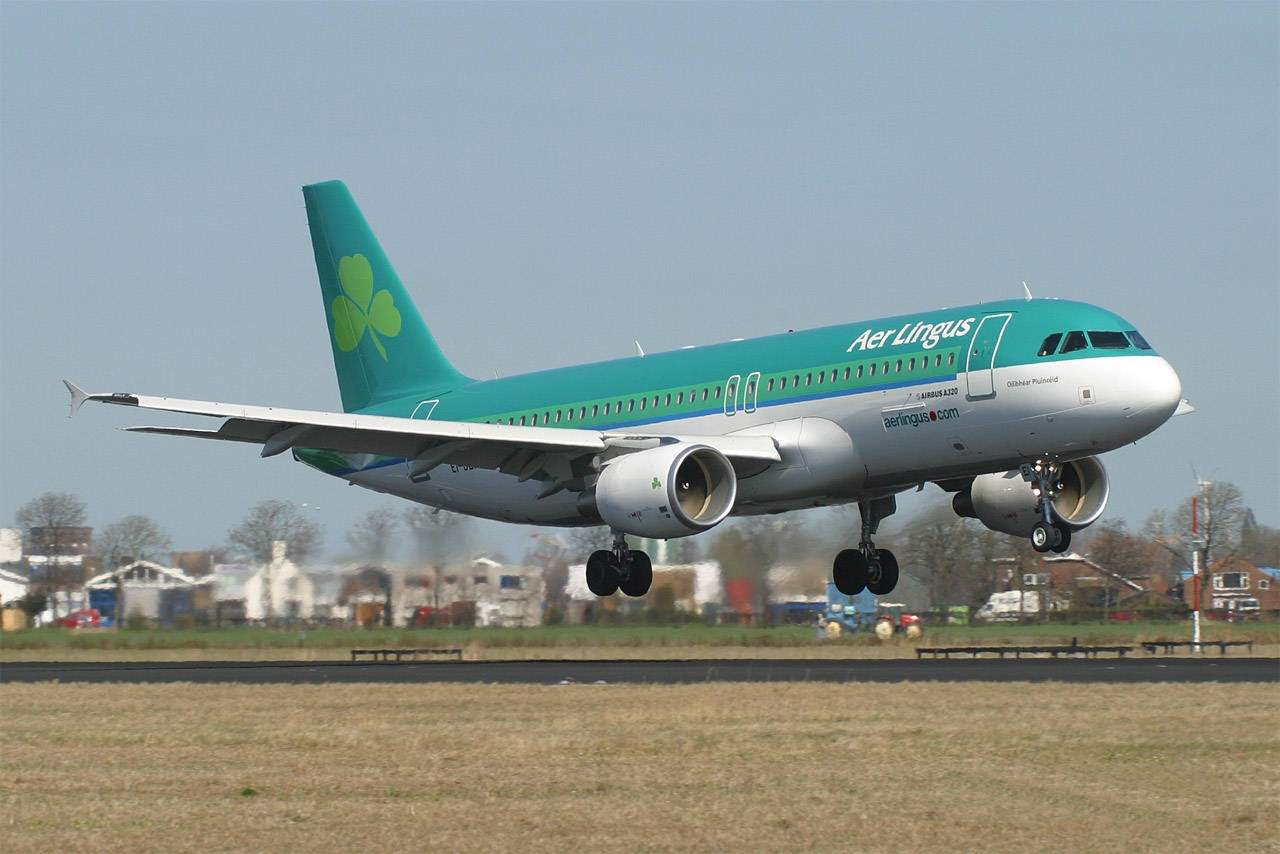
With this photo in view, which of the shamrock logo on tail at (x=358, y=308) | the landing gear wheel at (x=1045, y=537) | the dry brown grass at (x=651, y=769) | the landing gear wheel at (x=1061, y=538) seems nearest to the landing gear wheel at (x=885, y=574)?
the dry brown grass at (x=651, y=769)

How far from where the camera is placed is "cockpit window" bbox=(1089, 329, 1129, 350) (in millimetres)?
31484

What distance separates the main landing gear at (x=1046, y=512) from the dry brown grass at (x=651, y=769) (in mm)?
3024

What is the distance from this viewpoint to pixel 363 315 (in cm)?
4759

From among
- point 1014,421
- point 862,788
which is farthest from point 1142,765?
point 1014,421

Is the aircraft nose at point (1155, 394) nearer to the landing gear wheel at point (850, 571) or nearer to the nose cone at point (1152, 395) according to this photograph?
the nose cone at point (1152, 395)

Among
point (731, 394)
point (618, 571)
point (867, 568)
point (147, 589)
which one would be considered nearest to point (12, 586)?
point (147, 589)

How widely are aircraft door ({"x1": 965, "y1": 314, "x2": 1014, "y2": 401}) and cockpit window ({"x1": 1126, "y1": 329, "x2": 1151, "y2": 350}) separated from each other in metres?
2.15

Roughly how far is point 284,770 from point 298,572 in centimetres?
3151

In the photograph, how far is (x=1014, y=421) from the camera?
31781mm

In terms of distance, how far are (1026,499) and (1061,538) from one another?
9.66 feet

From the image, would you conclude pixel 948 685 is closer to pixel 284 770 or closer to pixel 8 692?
pixel 284 770

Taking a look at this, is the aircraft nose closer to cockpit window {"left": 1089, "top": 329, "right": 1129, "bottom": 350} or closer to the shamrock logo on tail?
cockpit window {"left": 1089, "top": 329, "right": 1129, "bottom": 350}

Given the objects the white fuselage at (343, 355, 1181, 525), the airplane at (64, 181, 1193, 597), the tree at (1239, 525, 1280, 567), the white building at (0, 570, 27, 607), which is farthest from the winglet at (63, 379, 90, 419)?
the tree at (1239, 525, 1280, 567)

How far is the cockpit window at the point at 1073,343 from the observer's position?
31.5m
